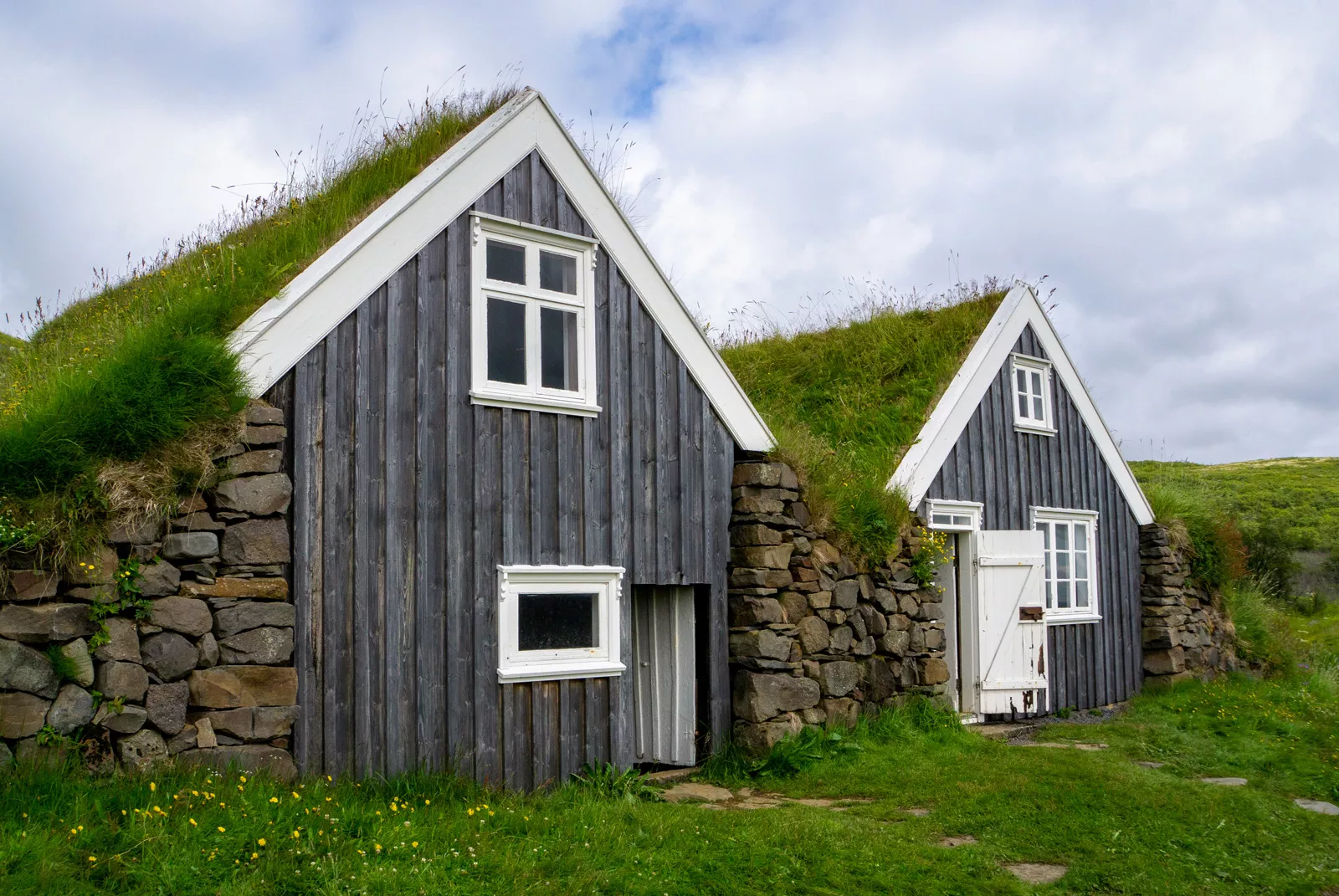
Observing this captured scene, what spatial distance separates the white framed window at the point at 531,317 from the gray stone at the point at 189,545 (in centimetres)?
227

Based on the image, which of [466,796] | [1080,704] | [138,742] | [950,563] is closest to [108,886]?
[138,742]

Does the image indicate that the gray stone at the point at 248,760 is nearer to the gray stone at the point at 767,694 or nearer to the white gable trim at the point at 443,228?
the white gable trim at the point at 443,228

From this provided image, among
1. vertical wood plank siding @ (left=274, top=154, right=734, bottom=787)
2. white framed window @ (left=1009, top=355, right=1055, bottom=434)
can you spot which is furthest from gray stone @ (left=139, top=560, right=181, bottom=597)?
white framed window @ (left=1009, top=355, right=1055, bottom=434)

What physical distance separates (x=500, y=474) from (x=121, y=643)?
2986 millimetres

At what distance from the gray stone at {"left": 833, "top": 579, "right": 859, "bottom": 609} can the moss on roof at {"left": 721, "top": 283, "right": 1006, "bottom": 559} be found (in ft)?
1.30

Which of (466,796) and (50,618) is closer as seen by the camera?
(50,618)

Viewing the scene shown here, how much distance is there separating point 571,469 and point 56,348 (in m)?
5.44

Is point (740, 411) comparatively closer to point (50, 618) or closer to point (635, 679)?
point (635, 679)

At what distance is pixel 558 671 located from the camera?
8.78 m

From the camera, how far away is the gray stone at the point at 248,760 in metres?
6.80

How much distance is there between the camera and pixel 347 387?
26.1 ft

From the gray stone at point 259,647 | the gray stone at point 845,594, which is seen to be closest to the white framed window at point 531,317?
the gray stone at point 259,647

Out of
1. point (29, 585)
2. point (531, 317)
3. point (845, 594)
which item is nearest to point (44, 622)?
point (29, 585)

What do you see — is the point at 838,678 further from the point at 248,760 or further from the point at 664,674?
the point at 248,760
